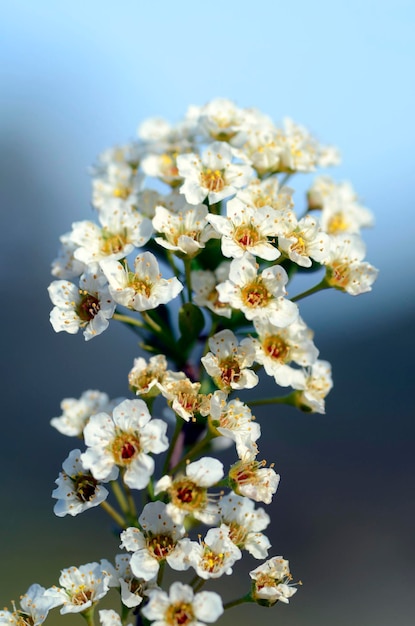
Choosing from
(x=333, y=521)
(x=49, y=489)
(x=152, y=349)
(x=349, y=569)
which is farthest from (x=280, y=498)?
(x=152, y=349)

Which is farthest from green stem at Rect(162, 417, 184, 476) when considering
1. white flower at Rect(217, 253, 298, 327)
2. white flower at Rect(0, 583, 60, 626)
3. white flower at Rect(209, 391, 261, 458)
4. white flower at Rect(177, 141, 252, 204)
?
white flower at Rect(177, 141, 252, 204)

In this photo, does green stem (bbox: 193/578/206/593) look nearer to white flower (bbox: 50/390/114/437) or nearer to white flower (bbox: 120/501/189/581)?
white flower (bbox: 120/501/189/581)

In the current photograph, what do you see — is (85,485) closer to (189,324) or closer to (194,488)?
(194,488)

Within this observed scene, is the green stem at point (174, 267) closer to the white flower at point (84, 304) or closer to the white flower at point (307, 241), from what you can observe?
the white flower at point (84, 304)

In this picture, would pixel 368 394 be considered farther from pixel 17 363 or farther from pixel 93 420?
pixel 93 420

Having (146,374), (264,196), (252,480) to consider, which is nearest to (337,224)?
(264,196)

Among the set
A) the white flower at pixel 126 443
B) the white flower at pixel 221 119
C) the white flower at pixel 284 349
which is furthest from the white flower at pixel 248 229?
the white flower at pixel 221 119
